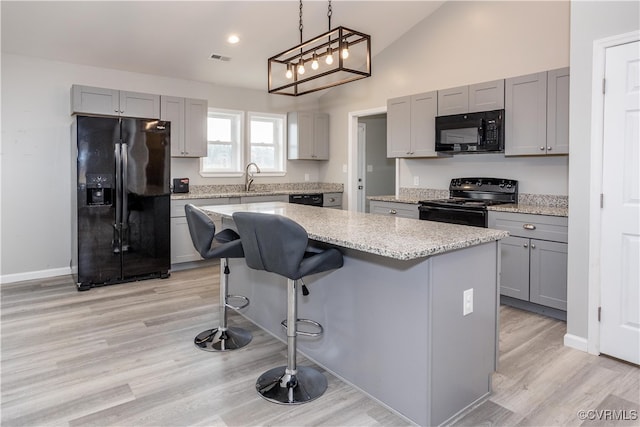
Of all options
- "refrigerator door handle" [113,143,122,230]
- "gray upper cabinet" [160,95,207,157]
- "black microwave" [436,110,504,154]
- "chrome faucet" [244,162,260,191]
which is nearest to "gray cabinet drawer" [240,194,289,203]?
"chrome faucet" [244,162,260,191]

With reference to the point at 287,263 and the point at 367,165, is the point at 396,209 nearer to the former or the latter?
the point at 367,165

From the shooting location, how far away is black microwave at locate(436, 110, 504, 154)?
391cm

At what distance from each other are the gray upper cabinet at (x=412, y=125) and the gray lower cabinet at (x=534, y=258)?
1.28 meters

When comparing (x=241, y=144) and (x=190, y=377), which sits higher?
(x=241, y=144)

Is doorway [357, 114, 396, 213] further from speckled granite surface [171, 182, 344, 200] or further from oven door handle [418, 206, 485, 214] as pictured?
oven door handle [418, 206, 485, 214]

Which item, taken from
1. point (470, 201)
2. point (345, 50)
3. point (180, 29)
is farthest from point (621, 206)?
point (180, 29)

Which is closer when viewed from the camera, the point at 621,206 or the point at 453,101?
the point at 621,206

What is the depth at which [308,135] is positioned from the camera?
6254mm

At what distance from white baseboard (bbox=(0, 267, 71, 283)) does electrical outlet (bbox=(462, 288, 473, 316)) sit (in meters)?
4.56

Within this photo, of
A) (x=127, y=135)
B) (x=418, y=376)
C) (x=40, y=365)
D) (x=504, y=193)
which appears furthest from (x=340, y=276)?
(x=127, y=135)

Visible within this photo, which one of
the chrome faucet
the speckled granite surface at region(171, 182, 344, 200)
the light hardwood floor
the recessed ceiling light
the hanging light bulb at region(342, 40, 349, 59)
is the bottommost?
the light hardwood floor

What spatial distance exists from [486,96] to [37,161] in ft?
15.7

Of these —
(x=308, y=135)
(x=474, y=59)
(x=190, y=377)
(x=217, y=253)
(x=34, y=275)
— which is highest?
(x=474, y=59)

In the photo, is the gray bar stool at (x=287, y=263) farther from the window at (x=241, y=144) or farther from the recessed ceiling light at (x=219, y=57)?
the window at (x=241, y=144)
